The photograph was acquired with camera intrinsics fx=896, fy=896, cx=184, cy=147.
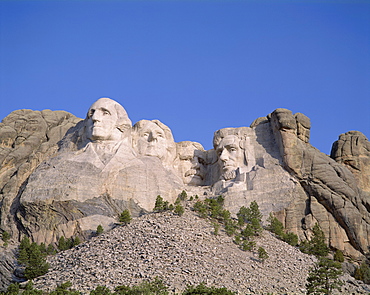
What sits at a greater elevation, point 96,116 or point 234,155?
point 96,116

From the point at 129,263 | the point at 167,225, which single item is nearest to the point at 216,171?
the point at 167,225

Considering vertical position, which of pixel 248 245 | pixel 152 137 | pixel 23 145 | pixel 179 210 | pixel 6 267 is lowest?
pixel 6 267

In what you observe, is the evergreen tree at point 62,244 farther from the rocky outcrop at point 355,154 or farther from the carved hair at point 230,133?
the rocky outcrop at point 355,154

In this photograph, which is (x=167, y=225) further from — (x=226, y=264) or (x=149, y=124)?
(x=149, y=124)

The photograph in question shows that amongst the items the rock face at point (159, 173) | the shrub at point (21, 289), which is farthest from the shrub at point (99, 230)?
the shrub at point (21, 289)

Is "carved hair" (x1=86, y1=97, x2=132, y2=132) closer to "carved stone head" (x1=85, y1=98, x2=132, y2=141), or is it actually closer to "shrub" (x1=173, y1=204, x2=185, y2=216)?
"carved stone head" (x1=85, y1=98, x2=132, y2=141)

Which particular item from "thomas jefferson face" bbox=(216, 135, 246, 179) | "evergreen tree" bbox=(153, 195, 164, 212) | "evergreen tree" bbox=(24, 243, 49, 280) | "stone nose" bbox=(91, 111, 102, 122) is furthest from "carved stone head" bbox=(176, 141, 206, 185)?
"evergreen tree" bbox=(24, 243, 49, 280)

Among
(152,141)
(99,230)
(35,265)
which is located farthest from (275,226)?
(35,265)

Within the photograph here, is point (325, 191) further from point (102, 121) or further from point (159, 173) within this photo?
point (102, 121)

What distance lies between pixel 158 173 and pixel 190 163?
7440mm

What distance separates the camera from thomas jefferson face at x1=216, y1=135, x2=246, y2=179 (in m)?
70.6

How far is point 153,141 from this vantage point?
71.1m

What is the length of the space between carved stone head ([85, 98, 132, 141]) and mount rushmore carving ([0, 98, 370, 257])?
0.08m

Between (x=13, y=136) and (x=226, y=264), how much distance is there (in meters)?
26.8
